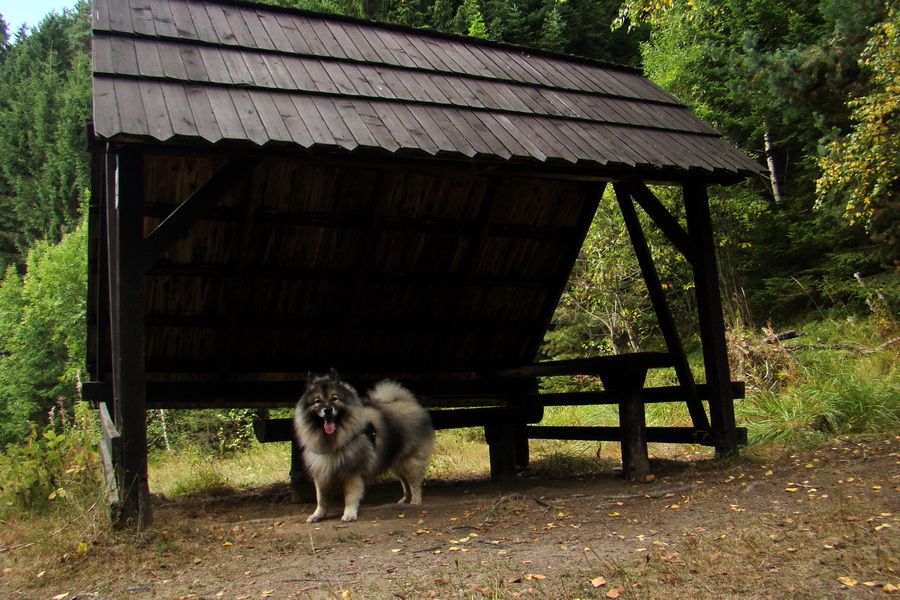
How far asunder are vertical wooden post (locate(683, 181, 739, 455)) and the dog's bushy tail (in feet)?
10.4

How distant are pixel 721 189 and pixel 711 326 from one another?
11.6 m

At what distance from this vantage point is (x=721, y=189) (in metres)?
17.9

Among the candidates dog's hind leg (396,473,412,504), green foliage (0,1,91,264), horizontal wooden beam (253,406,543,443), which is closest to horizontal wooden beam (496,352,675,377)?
horizontal wooden beam (253,406,543,443)

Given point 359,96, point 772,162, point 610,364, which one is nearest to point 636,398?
point 610,364

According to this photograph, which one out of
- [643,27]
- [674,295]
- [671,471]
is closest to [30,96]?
[643,27]

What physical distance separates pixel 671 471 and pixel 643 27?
23.7m

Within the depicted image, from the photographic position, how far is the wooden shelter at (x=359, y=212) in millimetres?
5441

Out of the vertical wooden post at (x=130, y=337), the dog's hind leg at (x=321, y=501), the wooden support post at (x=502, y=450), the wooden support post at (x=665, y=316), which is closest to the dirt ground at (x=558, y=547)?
the dog's hind leg at (x=321, y=501)

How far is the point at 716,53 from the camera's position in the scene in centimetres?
1602

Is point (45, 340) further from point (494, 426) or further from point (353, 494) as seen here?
point (353, 494)

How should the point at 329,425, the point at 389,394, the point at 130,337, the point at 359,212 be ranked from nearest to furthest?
the point at 130,337, the point at 329,425, the point at 389,394, the point at 359,212

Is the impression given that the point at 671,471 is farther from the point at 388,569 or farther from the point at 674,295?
the point at 674,295

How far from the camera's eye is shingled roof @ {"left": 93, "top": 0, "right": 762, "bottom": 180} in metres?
5.35

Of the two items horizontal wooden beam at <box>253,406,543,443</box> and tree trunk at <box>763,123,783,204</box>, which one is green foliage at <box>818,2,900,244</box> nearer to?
horizontal wooden beam at <box>253,406,543,443</box>
